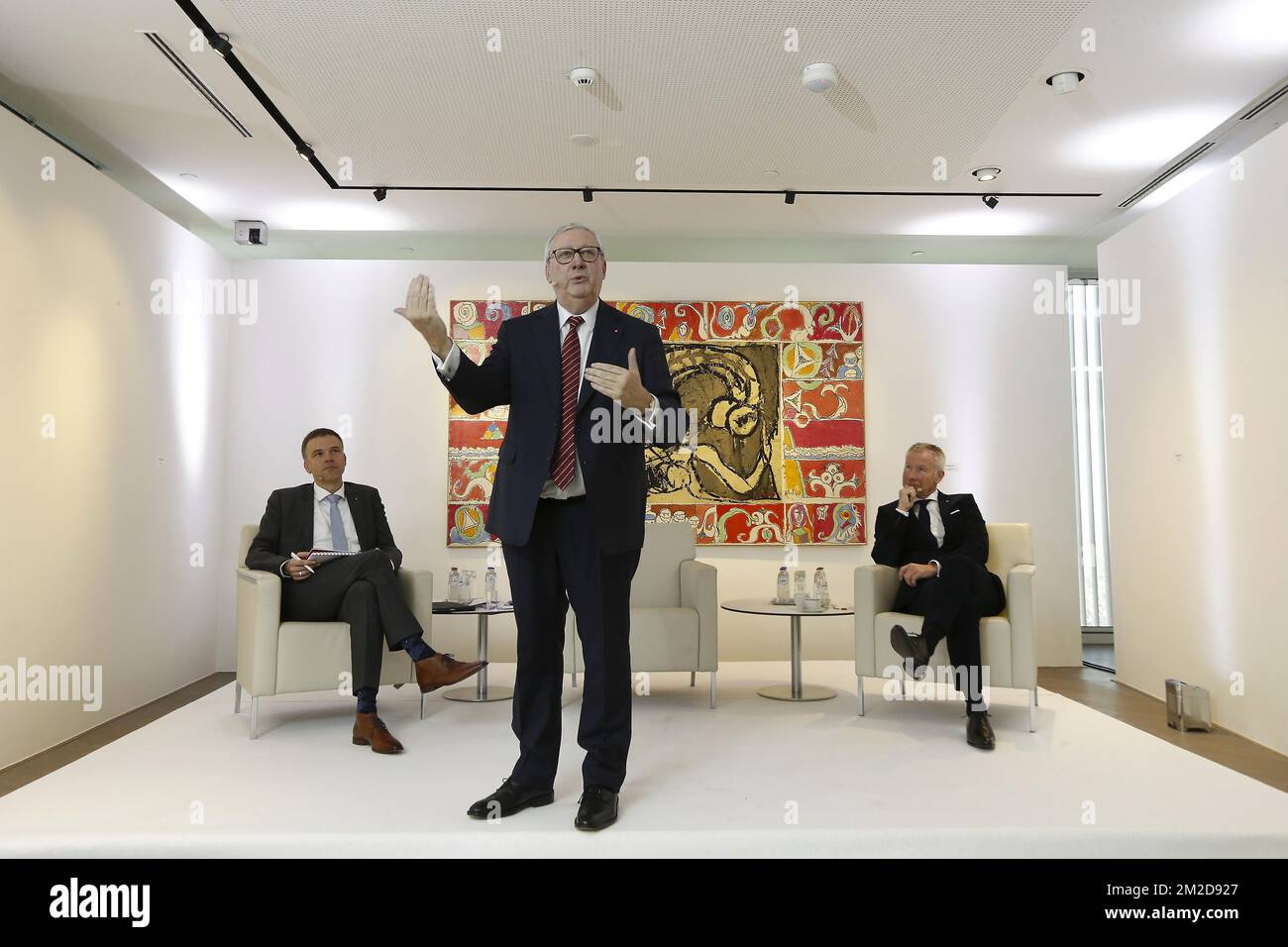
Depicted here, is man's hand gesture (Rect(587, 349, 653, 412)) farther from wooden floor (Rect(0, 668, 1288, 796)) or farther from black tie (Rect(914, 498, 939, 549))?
wooden floor (Rect(0, 668, 1288, 796))

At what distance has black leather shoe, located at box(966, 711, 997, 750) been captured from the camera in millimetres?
3590

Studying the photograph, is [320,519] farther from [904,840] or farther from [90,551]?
[904,840]

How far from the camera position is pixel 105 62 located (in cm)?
390

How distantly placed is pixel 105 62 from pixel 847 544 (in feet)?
15.8

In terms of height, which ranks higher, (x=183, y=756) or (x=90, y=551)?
(x=90, y=551)

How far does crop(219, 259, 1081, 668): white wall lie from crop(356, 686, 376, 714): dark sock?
7.31 feet

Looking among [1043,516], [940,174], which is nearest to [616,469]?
[940,174]

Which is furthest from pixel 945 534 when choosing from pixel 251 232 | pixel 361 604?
pixel 251 232

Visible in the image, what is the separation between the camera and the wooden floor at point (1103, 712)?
3.47 meters

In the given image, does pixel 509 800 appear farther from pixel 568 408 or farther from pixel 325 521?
pixel 325 521

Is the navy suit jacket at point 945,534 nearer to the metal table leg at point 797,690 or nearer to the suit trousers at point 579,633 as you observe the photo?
the metal table leg at point 797,690

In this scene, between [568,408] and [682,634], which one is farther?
[682,634]

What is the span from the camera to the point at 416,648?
3846 millimetres

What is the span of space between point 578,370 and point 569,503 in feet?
1.30
